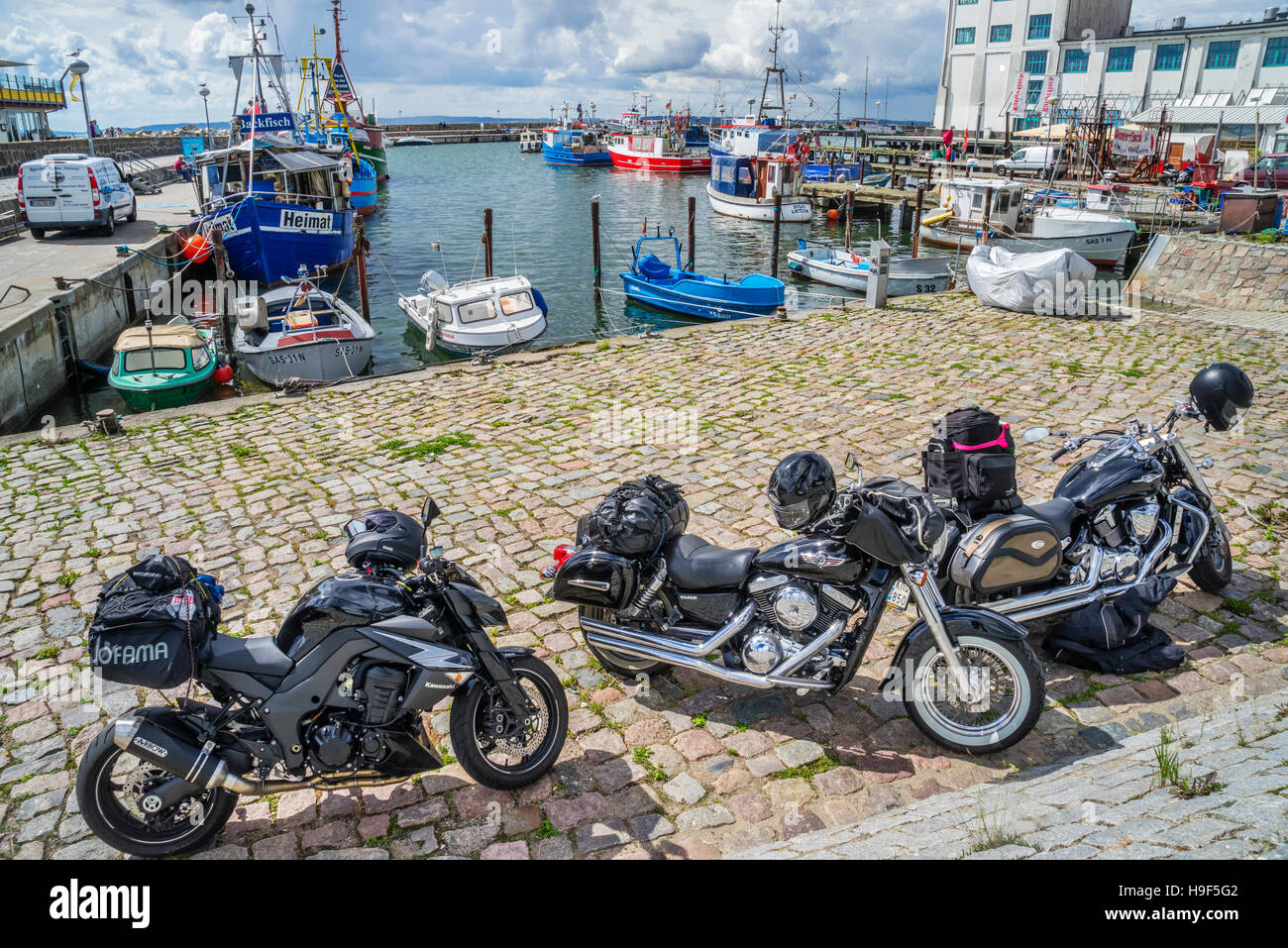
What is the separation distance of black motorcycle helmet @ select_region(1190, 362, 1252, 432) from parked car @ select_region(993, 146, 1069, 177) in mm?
37620

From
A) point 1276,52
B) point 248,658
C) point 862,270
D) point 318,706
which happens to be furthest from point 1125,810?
point 1276,52

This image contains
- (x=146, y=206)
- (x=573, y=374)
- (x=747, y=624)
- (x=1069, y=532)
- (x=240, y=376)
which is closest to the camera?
(x=747, y=624)

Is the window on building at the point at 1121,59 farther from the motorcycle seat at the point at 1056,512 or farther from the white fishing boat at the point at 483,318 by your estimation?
the motorcycle seat at the point at 1056,512

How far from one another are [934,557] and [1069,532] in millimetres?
1098

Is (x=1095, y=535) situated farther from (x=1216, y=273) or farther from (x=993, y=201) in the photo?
(x=993, y=201)

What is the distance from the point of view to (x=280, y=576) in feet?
19.1

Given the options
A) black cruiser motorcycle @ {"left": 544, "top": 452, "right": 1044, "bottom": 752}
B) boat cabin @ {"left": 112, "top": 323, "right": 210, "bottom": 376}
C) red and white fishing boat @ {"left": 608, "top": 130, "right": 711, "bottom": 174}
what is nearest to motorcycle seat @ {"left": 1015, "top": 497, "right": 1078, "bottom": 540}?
black cruiser motorcycle @ {"left": 544, "top": 452, "right": 1044, "bottom": 752}

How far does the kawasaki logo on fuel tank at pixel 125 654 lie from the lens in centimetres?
312

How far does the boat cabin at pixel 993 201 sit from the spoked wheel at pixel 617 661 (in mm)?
28795

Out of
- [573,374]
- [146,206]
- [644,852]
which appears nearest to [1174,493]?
[644,852]

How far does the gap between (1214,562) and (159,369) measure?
14.1 meters

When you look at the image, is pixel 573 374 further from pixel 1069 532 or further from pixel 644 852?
pixel 644 852

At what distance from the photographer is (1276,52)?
146 feet

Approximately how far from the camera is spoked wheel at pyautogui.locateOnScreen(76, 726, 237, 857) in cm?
334
